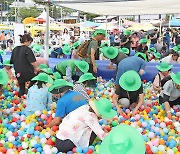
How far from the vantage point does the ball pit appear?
3.89 metres

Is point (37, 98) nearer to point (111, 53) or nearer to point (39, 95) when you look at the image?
point (39, 95)

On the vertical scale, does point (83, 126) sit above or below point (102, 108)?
below

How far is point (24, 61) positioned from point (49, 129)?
1.99 metres

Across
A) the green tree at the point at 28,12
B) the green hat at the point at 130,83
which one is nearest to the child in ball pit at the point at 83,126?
the green hat at the point at 130,83

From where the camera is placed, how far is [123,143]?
262 centimetres

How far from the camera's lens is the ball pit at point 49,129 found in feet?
12.8

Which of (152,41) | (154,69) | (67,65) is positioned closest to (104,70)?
(154,69)

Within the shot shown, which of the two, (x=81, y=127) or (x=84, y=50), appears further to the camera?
(x=84, y=50)

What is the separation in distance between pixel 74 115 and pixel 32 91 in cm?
144

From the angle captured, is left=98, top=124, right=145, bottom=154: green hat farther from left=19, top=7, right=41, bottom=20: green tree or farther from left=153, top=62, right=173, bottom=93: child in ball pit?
left=19, top=7, right=41, bottom=20: green tree

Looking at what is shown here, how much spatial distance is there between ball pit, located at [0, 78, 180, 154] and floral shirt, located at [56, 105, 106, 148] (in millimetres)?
110

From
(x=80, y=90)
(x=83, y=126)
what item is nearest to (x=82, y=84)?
(x=80, y=90)

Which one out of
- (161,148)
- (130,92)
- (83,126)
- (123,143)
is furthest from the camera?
(130,92)

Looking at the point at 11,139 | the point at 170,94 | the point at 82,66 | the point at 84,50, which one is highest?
the point at 84,50
